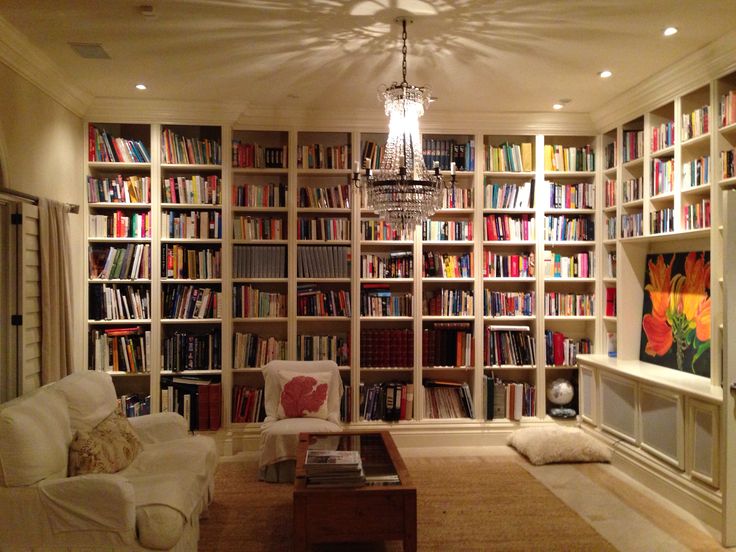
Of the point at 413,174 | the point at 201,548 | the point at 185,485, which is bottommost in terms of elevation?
the point at 201,548

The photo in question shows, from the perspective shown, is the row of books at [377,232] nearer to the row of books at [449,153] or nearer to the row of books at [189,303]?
the row of books at [449,153]

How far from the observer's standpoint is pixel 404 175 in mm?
3225

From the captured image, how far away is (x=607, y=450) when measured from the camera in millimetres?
4652

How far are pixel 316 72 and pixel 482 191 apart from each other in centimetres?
195

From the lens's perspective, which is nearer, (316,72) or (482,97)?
(316,72)

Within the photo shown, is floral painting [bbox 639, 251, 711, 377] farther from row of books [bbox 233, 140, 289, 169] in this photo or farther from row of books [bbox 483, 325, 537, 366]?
row of books [bbox 233, 140, 289, 169]

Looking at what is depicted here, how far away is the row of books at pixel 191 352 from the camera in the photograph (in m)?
4.94

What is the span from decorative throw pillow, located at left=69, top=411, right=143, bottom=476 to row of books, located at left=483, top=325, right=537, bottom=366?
3123mm

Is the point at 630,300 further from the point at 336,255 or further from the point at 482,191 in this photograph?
the point at 336,255

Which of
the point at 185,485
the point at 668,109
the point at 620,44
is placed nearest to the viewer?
the point at 185,485

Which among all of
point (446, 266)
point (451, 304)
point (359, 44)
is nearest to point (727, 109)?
point (359, 44)

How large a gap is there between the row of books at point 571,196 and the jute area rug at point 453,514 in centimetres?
245

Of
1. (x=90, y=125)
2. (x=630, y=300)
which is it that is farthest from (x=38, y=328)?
(x=630, y=300)

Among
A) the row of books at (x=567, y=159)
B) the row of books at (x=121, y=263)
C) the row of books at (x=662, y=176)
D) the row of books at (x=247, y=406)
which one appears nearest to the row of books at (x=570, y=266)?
the row of books at (x=567, y=159)
